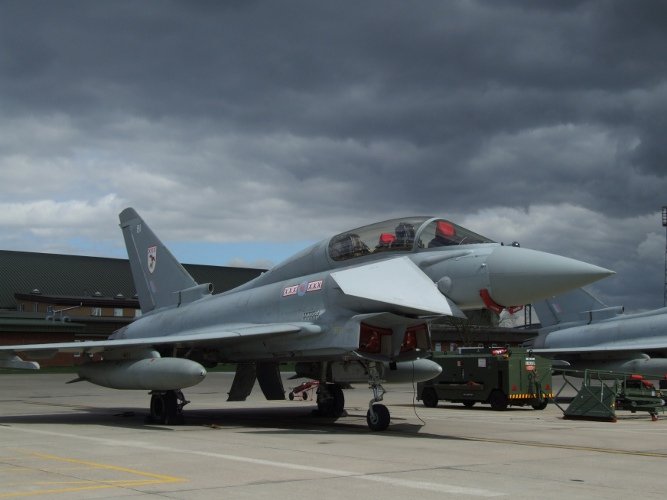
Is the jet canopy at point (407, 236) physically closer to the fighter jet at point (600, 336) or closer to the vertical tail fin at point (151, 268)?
the vertical tail fin at point (151, 268)

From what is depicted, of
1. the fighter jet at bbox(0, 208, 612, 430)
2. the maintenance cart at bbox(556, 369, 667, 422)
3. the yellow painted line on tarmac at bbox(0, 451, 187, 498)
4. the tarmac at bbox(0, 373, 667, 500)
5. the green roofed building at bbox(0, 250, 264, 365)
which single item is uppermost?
the green roofed building at bbox(0, 250, 264, 365)

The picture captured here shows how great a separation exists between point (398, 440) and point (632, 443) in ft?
12.8

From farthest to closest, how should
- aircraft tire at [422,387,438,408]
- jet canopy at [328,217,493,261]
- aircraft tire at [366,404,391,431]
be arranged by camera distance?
aircraft tire at [422,387,438,408]
aircraft tire at [366,404,391,431]
jet canopy at [328,217,493,261]

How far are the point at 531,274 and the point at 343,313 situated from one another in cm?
336

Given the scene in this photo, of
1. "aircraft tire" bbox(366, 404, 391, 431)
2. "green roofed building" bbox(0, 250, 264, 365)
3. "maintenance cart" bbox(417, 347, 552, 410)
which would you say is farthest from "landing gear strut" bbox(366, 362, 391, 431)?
"green roofed building" bbox(0, 250, 264, 365)

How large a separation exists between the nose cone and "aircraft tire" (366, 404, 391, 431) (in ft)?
9.43

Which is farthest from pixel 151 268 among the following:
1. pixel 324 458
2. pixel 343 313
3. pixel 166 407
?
pixel 324 458

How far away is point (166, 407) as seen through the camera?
49.2 feet

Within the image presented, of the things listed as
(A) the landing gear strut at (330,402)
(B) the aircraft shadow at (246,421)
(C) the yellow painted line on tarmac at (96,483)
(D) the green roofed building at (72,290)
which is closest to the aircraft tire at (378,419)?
(B) the aircraft shadow at (246,421)

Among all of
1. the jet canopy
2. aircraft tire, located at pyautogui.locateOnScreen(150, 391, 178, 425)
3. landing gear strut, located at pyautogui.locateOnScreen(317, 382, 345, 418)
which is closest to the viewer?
the jet canopy

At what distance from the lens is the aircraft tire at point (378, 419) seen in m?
13.1

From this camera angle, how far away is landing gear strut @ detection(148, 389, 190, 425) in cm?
1500

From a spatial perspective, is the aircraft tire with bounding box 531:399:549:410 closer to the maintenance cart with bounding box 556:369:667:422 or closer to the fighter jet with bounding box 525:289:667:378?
the maintenance cart with bounding box 556:369:667:422

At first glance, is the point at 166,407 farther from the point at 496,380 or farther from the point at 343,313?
the point at 496,380
